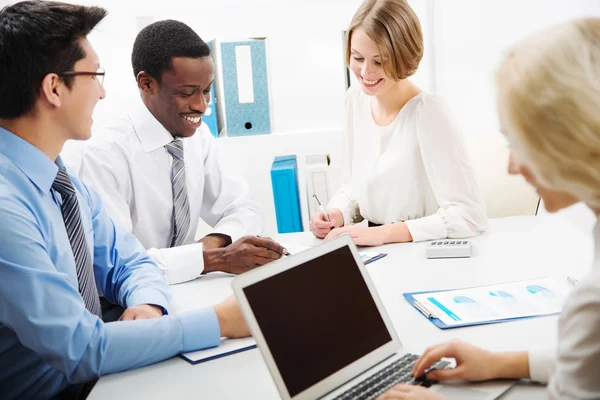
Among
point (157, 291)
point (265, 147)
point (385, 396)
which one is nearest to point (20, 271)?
point (157, 291)

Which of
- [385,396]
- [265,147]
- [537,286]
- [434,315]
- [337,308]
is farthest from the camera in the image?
[265,147]

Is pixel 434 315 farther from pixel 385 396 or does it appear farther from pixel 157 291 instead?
pixel 157 291

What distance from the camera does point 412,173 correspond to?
2.15 meters

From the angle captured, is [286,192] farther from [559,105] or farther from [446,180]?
[559,105]

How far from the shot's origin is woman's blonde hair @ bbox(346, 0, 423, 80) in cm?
208

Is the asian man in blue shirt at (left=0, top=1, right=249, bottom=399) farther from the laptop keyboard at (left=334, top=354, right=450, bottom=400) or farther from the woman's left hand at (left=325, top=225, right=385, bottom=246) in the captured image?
the woman's left hand at (left=325, top=225, right=385, bottom=246)

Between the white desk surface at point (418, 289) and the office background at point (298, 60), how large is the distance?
1.13 metres

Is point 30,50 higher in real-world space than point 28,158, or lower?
higher

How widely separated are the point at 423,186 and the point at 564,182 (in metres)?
1.36

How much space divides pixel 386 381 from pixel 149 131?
145cm

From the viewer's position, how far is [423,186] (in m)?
2.18

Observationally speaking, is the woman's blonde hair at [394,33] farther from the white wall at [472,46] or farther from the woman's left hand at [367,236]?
the white wall at [472,46]

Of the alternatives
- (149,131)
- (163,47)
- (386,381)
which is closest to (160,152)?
(149,131)

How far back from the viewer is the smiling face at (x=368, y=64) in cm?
213
